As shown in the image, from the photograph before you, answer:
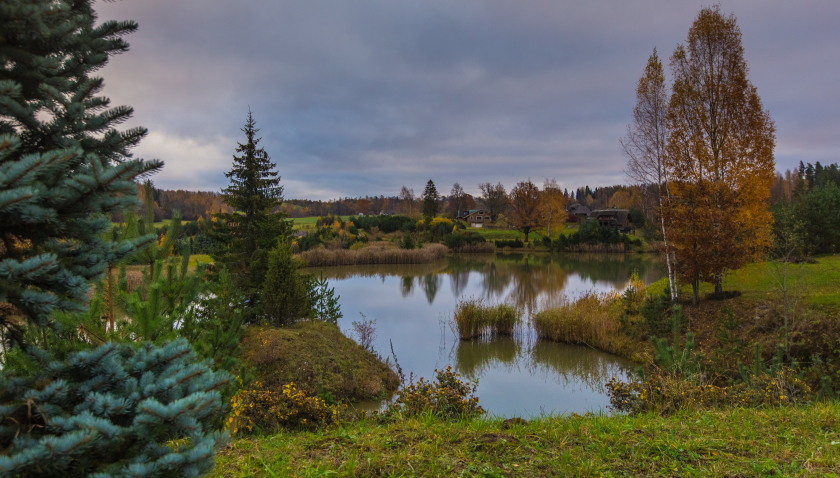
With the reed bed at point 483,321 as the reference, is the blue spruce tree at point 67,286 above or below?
above

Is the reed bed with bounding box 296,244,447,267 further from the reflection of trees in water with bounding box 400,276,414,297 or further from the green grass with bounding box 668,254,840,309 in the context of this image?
the green grass with bounding box 668,254,840,309

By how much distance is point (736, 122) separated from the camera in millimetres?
12500

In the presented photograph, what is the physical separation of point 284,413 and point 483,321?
27.9 ft

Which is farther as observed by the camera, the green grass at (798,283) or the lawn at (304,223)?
the lawn at (304,223)

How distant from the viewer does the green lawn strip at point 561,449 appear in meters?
3.08

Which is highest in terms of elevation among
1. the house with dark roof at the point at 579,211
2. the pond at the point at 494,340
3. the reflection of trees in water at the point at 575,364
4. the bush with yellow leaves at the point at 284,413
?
the house with dark roof at the point at 579,211

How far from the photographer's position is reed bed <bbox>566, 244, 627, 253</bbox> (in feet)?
136

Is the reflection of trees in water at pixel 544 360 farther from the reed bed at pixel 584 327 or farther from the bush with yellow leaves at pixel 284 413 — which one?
the bush with yellow leaves at pixel 284 413

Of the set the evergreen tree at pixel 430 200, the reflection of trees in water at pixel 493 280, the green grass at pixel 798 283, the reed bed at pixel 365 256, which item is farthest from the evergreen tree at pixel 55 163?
the evergreen tree at pixel 430 200

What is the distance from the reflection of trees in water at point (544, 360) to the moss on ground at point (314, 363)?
7.40 ft

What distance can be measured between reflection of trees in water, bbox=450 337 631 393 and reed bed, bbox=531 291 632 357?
0.25 meters

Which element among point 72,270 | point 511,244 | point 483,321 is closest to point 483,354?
point 483,321

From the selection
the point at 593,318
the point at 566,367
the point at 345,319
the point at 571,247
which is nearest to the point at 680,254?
the point at 593,318

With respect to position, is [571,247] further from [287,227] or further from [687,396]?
[687,396]
